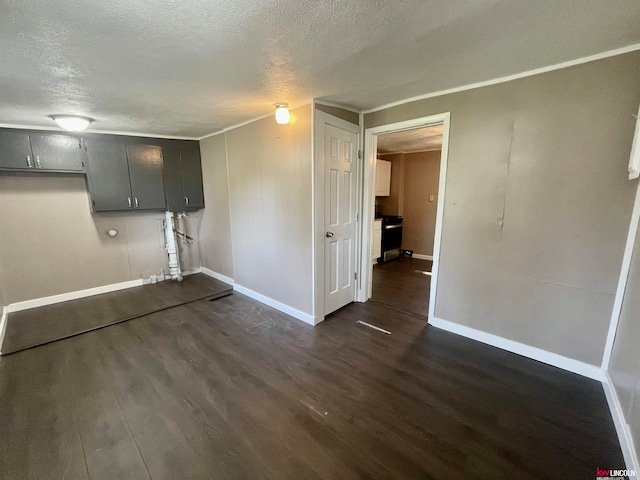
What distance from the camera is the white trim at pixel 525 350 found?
81.4 inches

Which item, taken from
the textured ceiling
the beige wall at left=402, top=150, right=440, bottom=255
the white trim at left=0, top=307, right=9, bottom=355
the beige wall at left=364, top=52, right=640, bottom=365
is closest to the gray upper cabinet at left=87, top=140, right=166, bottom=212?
the white trim at left=0, top=307, right=9, bottom=355

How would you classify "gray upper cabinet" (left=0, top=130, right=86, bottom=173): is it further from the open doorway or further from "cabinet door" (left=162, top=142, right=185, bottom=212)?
the open doorway

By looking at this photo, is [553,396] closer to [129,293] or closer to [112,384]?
[112,384]

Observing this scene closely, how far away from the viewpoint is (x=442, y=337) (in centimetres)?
265

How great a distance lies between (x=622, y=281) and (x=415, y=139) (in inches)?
125

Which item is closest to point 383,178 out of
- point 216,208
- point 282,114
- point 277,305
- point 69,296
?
point 216,208

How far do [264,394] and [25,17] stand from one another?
245 cm

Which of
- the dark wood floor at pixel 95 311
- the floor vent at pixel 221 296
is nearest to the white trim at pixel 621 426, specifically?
the floor vent at pixel 221 296

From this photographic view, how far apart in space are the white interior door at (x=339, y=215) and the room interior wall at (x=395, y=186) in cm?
314

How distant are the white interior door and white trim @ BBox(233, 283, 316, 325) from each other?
0.78 ft

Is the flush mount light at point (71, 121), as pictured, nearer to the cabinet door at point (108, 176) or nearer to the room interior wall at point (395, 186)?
the cabinet door at point (108, 176)

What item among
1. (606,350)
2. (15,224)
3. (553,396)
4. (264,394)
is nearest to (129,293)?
(15,224)

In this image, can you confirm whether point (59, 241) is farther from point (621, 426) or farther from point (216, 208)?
point (621, 426)

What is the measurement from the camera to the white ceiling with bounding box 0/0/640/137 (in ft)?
4.08
